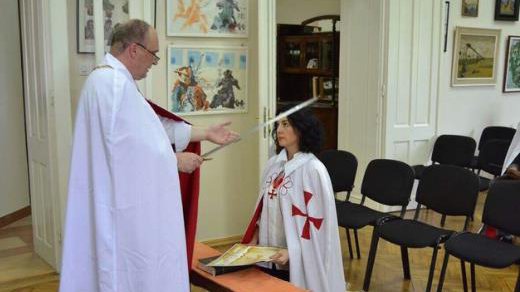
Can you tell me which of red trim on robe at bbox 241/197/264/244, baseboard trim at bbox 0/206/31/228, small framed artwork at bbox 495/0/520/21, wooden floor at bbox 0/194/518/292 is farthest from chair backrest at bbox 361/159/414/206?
baseboard trim at bbox 0/206/31/228

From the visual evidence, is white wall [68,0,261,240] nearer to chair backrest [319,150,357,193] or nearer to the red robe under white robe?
chair backrest [319,150,357,193]

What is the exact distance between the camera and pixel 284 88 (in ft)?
24.5

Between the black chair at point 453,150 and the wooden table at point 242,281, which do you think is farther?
the black chair at point 453,150

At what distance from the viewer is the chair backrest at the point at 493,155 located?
17.6 ft

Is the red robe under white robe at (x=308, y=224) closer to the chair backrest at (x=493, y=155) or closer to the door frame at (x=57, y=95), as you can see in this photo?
the door frame at (x=57, y=95)

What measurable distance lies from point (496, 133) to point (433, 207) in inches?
105

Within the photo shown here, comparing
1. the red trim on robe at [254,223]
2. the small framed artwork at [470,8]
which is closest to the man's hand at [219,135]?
the red trim on robe at [254,223]

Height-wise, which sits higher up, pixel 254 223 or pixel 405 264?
pixel 254 223

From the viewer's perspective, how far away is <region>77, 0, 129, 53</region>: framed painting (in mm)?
4004

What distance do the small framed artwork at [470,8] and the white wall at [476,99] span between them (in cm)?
5

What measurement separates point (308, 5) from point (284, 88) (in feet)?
5.43

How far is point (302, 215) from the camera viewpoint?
296cm

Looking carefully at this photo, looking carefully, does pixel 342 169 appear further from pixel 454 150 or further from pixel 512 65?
pixel 512 65

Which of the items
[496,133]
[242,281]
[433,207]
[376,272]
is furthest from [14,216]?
[496,133]
